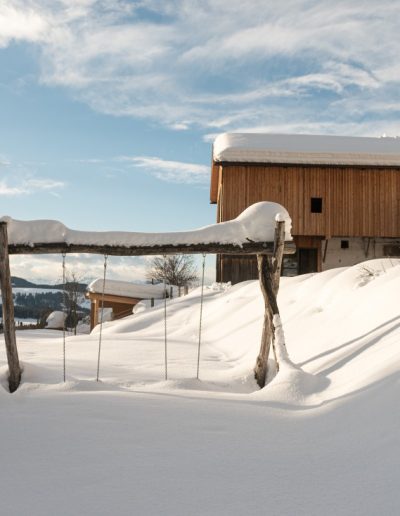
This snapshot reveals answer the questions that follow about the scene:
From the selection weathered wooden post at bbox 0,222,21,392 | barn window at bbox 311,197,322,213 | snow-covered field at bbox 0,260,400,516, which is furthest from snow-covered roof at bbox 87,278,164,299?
weathered wooden post at bbox 0,222,21,392

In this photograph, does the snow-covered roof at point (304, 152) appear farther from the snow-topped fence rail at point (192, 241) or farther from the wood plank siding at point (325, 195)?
the snow-topped fence rail at point (192, 241)

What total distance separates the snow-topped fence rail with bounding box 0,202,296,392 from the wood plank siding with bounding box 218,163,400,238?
13899mm

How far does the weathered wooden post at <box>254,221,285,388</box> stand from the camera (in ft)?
22.0

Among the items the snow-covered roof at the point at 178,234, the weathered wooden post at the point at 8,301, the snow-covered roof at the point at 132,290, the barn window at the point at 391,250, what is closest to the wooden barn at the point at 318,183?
the barn window at the point at 391,250

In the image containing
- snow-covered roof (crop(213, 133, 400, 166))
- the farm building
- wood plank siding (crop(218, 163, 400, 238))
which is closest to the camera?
snow-covered roof (crop(213, 133, 400, 166))

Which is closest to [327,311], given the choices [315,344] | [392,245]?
[315,344]

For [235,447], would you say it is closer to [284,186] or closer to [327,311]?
[327,311]

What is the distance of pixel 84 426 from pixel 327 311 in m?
6.53

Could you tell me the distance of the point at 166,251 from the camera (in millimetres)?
6809

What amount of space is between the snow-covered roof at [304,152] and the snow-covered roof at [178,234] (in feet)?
45.5

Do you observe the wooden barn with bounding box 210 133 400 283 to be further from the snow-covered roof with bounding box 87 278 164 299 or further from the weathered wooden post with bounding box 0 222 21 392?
the weathered wooden post with bounding box 0 222 21 392

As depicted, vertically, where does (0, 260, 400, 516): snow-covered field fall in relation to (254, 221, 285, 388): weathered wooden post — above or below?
below

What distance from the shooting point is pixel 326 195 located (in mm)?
21000

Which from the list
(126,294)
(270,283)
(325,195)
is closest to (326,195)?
(325,195)
